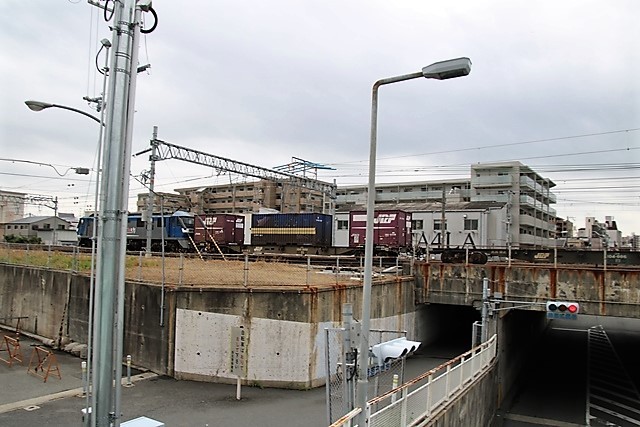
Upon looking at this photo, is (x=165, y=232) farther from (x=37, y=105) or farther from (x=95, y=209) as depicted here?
(x=95, y=209)

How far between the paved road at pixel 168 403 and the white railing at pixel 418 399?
10.5 ft

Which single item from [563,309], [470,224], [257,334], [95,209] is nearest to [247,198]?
[470,224]

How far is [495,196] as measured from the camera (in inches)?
3000

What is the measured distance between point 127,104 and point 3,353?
669 inches

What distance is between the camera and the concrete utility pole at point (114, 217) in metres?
6.91

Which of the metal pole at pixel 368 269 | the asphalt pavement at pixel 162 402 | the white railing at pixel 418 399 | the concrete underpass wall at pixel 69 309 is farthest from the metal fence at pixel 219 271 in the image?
the metal pole at pixel 368 269

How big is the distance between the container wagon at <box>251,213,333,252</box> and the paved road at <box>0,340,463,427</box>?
25053 millimetres

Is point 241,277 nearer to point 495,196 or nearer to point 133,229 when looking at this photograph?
point 133,229

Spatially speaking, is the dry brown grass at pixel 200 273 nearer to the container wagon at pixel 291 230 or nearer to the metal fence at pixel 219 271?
the metal fence at pixel 219 271

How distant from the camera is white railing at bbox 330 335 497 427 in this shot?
8.41 metres

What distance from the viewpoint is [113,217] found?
7.03 m

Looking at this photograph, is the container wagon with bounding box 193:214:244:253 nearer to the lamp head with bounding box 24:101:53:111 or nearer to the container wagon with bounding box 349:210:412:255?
the container wagon with bounding box 349:210:412:255

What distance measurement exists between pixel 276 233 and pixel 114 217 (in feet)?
120

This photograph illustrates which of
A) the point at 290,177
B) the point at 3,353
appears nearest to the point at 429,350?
the point at 3,353
